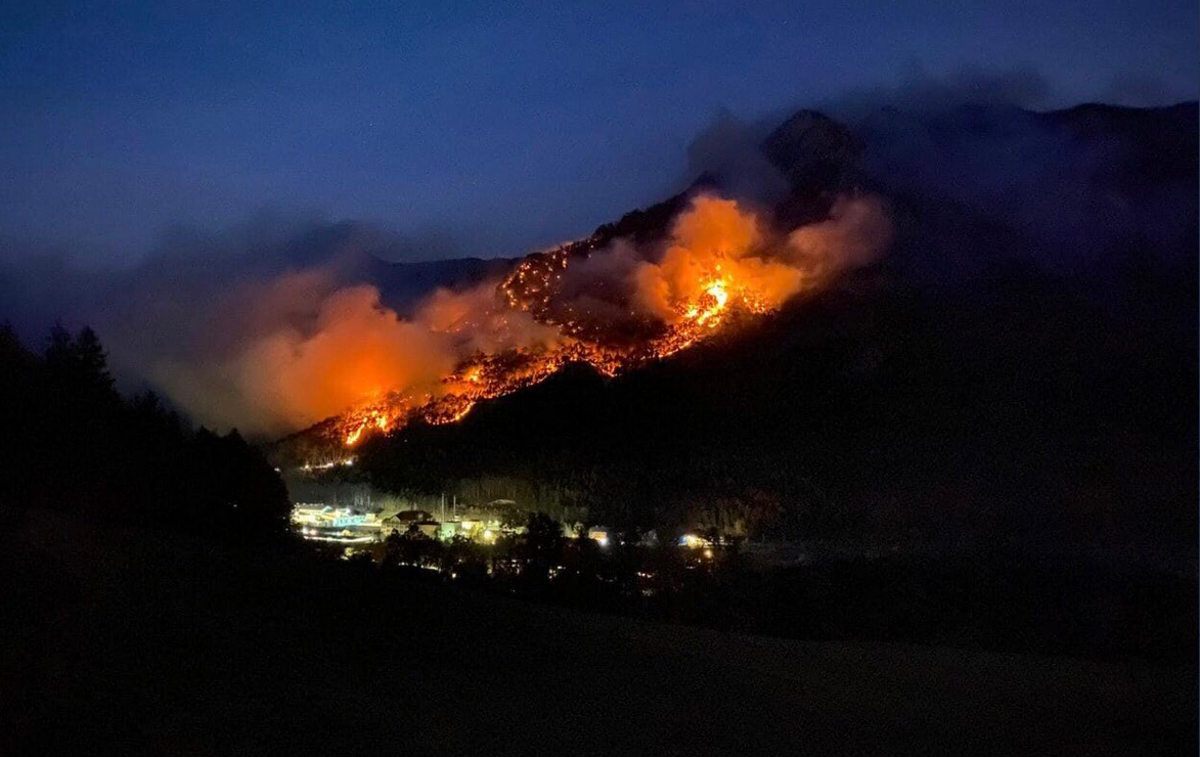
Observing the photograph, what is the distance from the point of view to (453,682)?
698 cm

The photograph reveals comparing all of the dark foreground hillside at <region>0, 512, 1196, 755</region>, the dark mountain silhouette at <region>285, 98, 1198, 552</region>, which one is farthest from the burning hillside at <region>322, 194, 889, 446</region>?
the dark foreground hillside at <region>0, 512, 1196, 755</region>

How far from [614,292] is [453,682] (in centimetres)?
3454

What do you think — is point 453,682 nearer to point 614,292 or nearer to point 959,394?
point 959,394

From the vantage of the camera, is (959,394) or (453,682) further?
(959,394)

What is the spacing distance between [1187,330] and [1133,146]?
1251 centimetres

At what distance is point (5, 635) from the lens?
6.33 metres

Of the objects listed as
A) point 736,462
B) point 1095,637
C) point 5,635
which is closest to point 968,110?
point 736,462

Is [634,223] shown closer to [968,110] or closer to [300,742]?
[968,110]

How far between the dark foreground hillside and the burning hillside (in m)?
23.3

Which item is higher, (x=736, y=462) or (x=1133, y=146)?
(x=1133, y=146)

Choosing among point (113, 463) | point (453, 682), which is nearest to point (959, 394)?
point (113, 463)

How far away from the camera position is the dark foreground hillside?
18.4 ft

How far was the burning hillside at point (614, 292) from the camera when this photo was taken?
3459 cm

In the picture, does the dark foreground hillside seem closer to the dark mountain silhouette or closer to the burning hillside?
the dark mountain silhouette
